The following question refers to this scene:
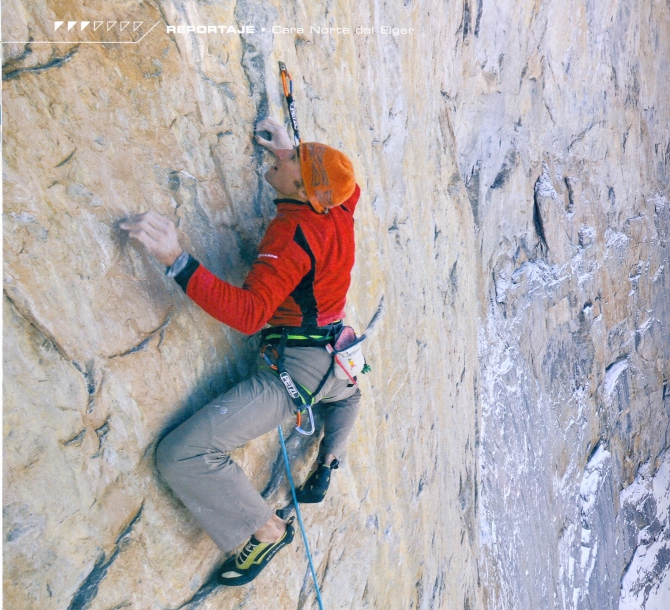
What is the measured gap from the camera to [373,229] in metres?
4.51

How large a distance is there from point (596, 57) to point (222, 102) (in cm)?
1001

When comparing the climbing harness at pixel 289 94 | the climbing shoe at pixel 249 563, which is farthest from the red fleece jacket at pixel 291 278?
the climbing shoe at pixel 249 563

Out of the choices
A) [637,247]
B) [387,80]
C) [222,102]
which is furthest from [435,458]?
[637,247]

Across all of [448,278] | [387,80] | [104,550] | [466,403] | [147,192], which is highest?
[147,192]

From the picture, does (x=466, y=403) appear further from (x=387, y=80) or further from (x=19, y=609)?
(x=19, y=609)

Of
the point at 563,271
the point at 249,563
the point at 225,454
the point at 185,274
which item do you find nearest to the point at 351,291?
the point at 225,454

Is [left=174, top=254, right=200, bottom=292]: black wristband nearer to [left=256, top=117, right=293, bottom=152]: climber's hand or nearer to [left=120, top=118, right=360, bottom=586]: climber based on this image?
[left=120, top=118, right=360, bottom=586]: climber

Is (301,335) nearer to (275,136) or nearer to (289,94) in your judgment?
(275,136)

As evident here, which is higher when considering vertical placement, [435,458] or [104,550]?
[104,550]

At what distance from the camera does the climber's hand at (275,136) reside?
3.33 m

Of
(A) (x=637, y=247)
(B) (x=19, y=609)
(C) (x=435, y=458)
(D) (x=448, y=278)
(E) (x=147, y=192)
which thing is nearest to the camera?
(B) (x=19, y=609)

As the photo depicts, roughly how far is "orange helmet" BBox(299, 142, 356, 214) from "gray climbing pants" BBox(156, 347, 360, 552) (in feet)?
2.92

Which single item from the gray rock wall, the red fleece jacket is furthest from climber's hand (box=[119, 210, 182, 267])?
the gray rock wall

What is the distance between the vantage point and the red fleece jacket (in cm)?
246
